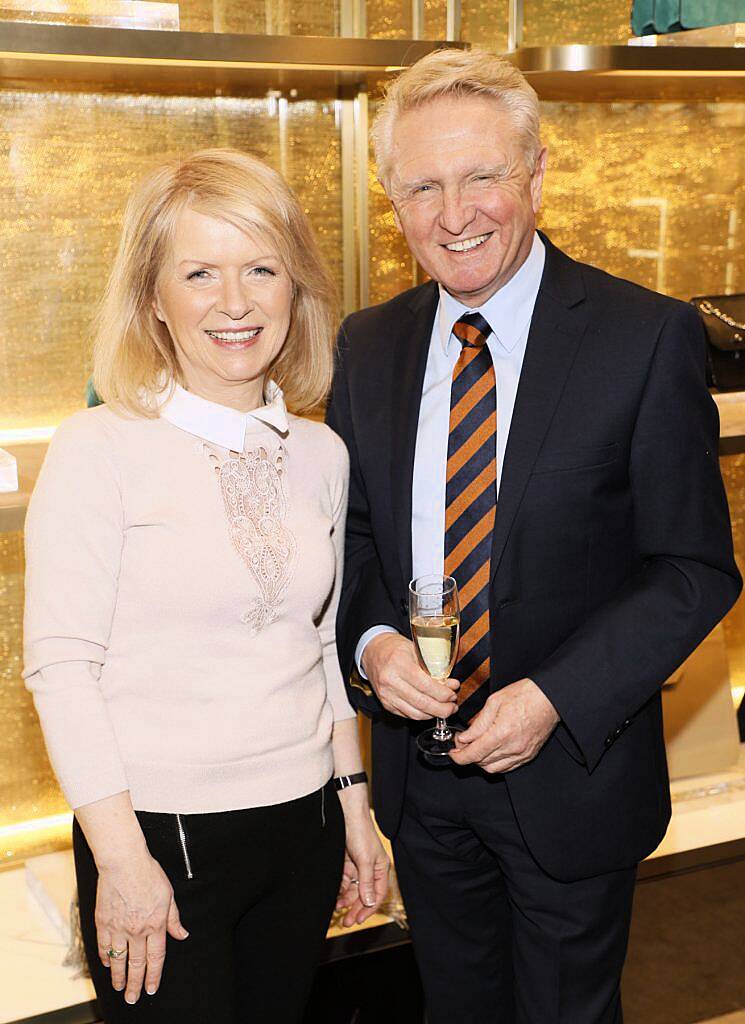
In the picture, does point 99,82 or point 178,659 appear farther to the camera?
point 99,82

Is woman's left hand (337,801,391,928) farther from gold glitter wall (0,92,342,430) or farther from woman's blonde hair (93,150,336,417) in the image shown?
gold glitter wall (0,92,342,430)

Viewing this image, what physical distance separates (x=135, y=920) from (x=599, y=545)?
794 mm

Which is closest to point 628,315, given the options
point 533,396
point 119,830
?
point 533,396

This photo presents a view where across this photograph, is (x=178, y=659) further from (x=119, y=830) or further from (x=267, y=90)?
(x=267, y=90)

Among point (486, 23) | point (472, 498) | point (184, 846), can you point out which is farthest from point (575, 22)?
point (184, 846)

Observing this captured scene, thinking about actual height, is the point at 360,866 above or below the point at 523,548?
below

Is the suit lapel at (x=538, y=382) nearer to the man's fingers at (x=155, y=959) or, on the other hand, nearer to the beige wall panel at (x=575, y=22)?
the man's fingers at (x=155, y=959)

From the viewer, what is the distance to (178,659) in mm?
1548

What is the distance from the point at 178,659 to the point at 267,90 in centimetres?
134

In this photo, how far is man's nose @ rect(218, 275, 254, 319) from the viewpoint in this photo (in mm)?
1590

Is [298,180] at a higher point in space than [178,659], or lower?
higher

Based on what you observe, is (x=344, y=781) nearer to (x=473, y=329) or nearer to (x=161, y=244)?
(x=473, y=329)

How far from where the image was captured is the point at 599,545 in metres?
1.71

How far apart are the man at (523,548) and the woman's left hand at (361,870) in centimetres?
6
